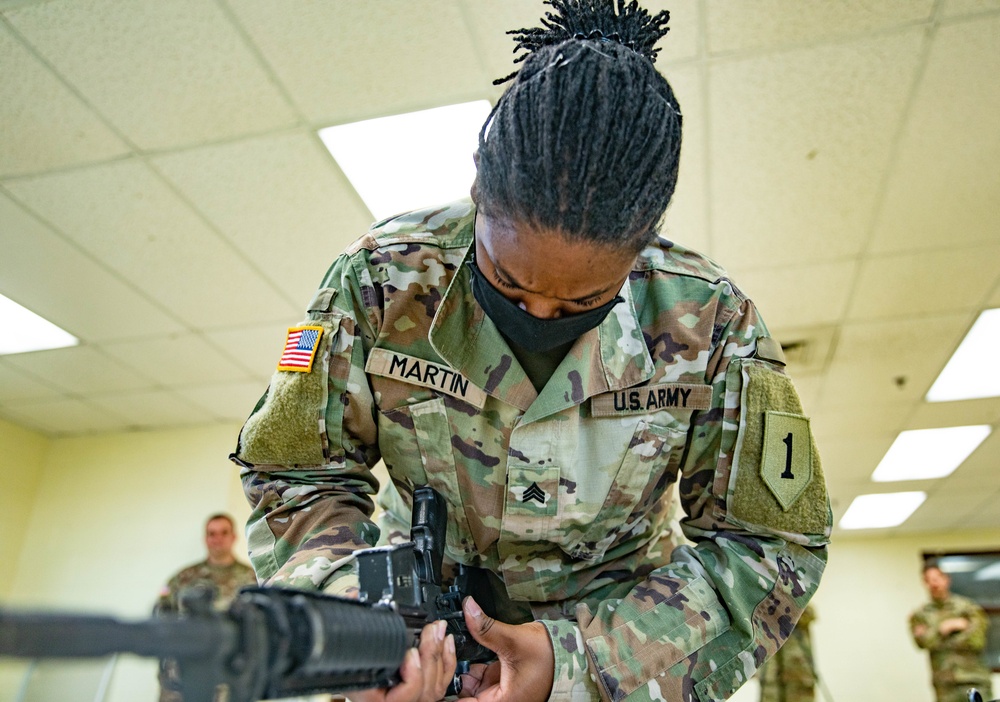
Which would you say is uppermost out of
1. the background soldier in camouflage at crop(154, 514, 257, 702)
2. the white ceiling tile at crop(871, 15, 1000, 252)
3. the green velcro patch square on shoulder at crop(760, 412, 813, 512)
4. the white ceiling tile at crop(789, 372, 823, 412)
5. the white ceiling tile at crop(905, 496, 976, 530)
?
the white ceiling tile at crop(871, 15, 1000, 252)

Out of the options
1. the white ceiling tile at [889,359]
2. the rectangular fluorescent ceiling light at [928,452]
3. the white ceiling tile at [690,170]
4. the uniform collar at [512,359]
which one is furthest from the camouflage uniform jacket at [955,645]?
the uniform collar at [512,359]

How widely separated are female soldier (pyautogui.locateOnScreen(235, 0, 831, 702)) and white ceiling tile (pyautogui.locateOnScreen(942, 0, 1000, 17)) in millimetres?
1552

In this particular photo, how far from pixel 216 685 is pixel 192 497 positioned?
17.4 feet

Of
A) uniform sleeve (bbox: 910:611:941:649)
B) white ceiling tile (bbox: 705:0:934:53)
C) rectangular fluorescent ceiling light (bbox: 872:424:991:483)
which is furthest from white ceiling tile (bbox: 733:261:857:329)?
uniform sleeve (bbox: 910:611:941:649)

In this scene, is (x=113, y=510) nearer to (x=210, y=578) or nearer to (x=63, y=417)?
(x=63, y=417)

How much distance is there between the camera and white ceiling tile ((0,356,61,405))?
4.68 metres

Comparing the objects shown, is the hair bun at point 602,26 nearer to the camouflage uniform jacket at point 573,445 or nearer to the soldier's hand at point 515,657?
the camouflage uniform jacket at point 573,445

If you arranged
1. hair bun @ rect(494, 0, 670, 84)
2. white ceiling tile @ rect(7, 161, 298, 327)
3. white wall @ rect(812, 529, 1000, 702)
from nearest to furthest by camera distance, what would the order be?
hair bun @ rect(494, 0, 670, 84), white ceiling tile @ rect(7, 161, 298, 327), white wall @ rect(812, 529, 1000, 702)

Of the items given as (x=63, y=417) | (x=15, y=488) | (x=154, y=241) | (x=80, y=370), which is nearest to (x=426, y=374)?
(x=154, y=241)

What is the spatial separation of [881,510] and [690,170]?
5.97 metres

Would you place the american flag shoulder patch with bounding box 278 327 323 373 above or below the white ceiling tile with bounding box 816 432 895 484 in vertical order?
below

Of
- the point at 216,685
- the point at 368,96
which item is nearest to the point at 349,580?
the point at 216,685

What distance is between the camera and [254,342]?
14.0 ft

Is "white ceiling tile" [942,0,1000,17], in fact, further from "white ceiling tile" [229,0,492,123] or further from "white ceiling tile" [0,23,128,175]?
"white ceiling tile" [0,23,128,175]
